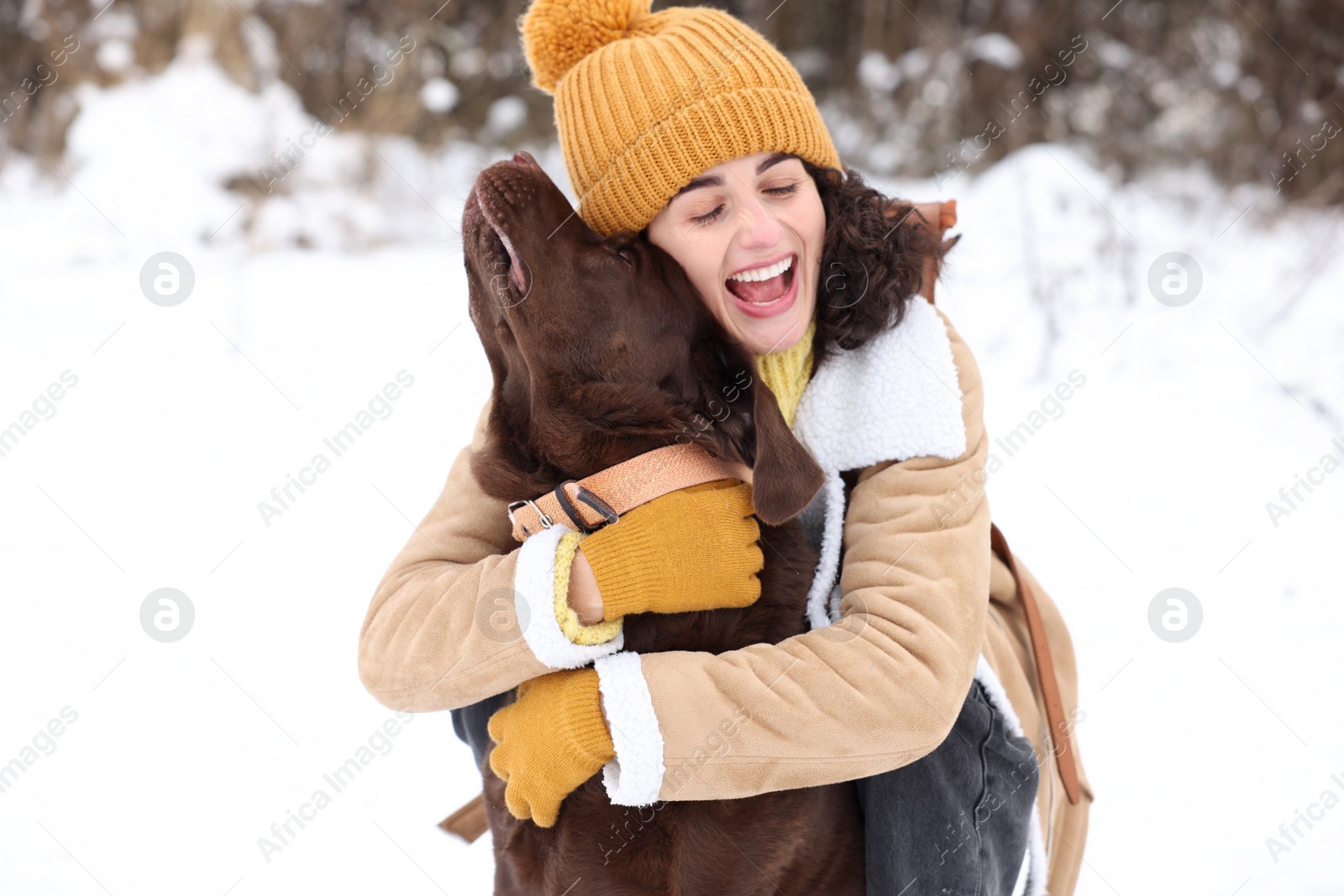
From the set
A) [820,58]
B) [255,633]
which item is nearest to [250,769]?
[255,633]

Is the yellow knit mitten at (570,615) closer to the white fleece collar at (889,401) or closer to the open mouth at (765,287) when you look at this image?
the white fleece collar at (889,401)

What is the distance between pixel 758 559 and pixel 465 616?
1.54 ft

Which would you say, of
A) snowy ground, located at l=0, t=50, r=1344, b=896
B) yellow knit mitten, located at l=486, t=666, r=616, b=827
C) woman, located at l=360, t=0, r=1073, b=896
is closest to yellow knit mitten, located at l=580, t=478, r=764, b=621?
woman, located at l=360, t=0, r=1073, b=896

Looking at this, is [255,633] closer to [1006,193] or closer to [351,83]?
[1006,193]

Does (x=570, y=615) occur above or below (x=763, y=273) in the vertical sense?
below

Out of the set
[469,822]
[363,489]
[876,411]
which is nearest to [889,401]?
[876,411]

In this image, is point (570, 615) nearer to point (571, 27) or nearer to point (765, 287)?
point (765, 287)

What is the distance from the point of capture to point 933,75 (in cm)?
752

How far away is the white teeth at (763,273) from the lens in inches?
68.6

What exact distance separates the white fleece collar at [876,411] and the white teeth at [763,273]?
0.60 ft

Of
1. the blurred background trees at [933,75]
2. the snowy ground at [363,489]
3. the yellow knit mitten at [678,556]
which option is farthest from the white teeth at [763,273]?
the blurred background trees at [933,75]

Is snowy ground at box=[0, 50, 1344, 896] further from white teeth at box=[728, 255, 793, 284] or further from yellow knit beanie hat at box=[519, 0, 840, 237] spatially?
white teeth at box=[728, 255, 793, 284]

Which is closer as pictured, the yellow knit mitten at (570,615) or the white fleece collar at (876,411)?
the yellow knit mitten at (570,615)

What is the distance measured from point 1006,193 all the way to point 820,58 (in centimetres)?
357
